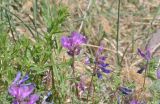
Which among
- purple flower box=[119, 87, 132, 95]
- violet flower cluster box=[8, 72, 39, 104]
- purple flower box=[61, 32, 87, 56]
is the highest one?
purple flower box=[61, 32, 87, 56]

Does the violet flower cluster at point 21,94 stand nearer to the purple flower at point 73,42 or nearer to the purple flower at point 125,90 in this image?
the purple flower at point 73,42

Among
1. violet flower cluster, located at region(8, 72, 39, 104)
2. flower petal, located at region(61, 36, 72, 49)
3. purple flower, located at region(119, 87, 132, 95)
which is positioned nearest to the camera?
violet flower cluster, located at region(8, 72, 39, 104)

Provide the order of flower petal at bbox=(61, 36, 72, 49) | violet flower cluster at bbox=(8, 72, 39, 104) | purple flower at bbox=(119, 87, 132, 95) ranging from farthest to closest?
purple flower at bbox=(119, 87, 132, 95) → flower petal at bbox=(61, 36, 72, 49) → violet flower cluster at bbox=(8, 72, 39, 104)

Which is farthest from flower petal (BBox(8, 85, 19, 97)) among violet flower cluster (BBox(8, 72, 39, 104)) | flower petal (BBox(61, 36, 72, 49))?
flower petal (BBox(61, 36, 72, 49))

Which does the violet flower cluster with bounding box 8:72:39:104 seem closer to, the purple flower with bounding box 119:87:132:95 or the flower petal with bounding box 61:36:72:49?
the flower petal with bounding box 61:36:72:49

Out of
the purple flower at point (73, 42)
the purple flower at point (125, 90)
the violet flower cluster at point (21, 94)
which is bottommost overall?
the purple flower at point (125, 90)

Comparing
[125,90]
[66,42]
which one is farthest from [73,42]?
Answer: [125,90]

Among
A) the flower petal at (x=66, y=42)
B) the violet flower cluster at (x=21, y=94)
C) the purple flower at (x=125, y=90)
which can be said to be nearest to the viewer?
the violet flower cluster at (x=21, y=94)

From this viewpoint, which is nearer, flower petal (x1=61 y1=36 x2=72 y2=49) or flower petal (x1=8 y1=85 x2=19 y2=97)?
flower petal (x1=8 y1=85 x2=19 y2=97)

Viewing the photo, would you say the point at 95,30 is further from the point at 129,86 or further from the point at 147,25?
the point at 129,86

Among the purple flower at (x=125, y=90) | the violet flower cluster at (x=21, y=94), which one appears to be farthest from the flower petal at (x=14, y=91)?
the purple flower at (x=125, y=90)

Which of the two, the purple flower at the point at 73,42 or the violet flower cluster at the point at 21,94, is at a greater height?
the purple flower at the point at 73,42

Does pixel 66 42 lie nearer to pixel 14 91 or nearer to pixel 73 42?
pixel 73 42
